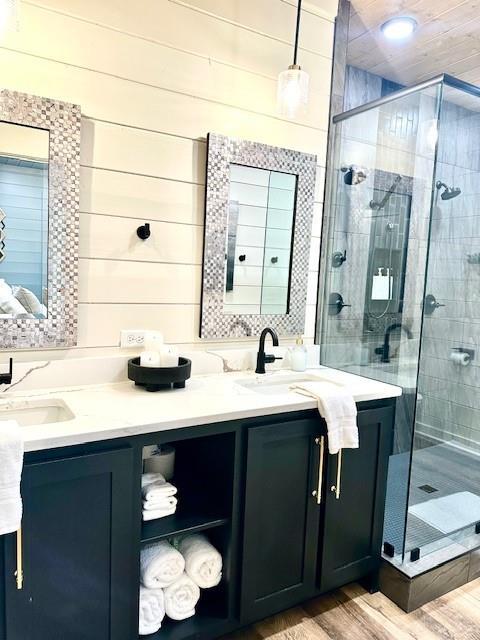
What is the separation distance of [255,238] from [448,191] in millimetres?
1059

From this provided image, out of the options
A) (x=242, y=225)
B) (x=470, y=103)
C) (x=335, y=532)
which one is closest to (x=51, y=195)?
(x=242, y=225)

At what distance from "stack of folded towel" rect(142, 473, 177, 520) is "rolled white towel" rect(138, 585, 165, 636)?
10.0 inches

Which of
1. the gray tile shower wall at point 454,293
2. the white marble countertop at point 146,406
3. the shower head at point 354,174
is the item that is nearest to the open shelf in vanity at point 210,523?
the white marble countertop at point 146,406

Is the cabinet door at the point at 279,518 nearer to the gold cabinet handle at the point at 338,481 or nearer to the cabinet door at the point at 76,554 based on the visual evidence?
the gold cabinet handle at the point at 338,481

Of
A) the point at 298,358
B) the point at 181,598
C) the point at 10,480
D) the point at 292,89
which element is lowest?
the point at 181,598

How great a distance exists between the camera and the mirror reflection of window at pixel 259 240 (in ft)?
7.25

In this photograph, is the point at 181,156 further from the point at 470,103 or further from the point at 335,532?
the point at 335,532

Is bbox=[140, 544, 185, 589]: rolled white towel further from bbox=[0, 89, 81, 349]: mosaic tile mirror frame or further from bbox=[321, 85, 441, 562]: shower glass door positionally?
bbox=[321, 85, 441, 562]: shower glass door

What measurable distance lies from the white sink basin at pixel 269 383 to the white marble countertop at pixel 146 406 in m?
0.07

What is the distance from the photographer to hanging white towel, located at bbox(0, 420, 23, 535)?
121 centimetres

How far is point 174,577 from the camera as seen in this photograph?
1.67 meters

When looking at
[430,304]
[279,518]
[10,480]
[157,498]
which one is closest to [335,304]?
[430,304]

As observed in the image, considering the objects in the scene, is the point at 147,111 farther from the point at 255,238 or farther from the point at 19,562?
the point at 19,562

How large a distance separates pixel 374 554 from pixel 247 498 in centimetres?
80
